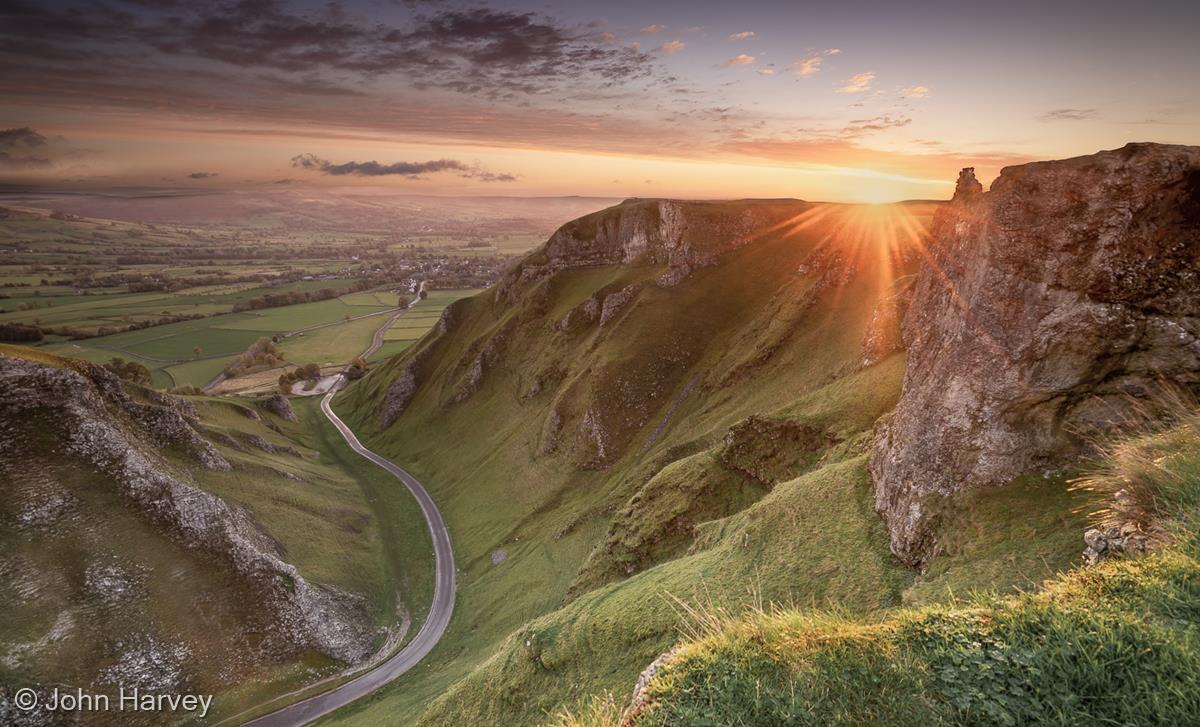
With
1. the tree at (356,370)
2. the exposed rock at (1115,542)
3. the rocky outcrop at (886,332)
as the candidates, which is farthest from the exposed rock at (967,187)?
the tree at (356,370)

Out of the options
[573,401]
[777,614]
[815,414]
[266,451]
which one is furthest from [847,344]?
[266,451]

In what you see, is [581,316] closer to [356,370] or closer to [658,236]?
[658,236]

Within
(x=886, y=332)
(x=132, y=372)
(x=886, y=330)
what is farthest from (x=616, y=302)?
(x=132, y=372)

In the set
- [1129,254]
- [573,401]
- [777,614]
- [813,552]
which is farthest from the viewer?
[573,401]

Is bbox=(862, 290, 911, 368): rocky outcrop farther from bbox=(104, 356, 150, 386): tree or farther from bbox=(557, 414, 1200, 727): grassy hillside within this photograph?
bbox=(104, 356, 150, 386): tree

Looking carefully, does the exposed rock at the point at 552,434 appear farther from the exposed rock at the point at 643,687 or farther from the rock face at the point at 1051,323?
the exposed rock at the point at 643,687

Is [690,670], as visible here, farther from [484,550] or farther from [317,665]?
[484,550]
